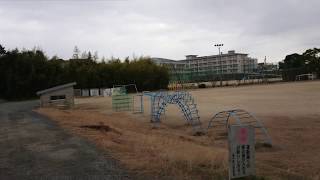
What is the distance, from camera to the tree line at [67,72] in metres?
56.8

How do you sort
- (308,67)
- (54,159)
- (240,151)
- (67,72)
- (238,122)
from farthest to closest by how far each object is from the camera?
(308,67)
(67,72)
(238,122)
(54,159)
(240,151)

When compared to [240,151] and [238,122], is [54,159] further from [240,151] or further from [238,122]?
[238,122]

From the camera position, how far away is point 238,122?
39.1 feet

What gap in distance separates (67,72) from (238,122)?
52.1m

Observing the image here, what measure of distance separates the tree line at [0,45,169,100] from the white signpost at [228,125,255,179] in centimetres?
5223

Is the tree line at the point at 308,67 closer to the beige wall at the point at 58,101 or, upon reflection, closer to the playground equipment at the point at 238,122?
the beige wall at the point at 58,101

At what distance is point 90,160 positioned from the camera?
27.5 ft

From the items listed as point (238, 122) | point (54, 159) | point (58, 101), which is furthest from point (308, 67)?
point (54, 159)

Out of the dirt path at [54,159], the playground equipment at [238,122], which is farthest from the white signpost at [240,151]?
the playground equipment at [238,122]

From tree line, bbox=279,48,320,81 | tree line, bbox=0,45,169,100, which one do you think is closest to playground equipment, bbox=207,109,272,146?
tree line, bbox=0,45,169,100

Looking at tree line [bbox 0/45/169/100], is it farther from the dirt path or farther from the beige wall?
the dirt path

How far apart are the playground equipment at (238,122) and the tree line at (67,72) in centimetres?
Answer: 4070

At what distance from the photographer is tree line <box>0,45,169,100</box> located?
56844 millimetres

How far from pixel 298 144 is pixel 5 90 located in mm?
49747
